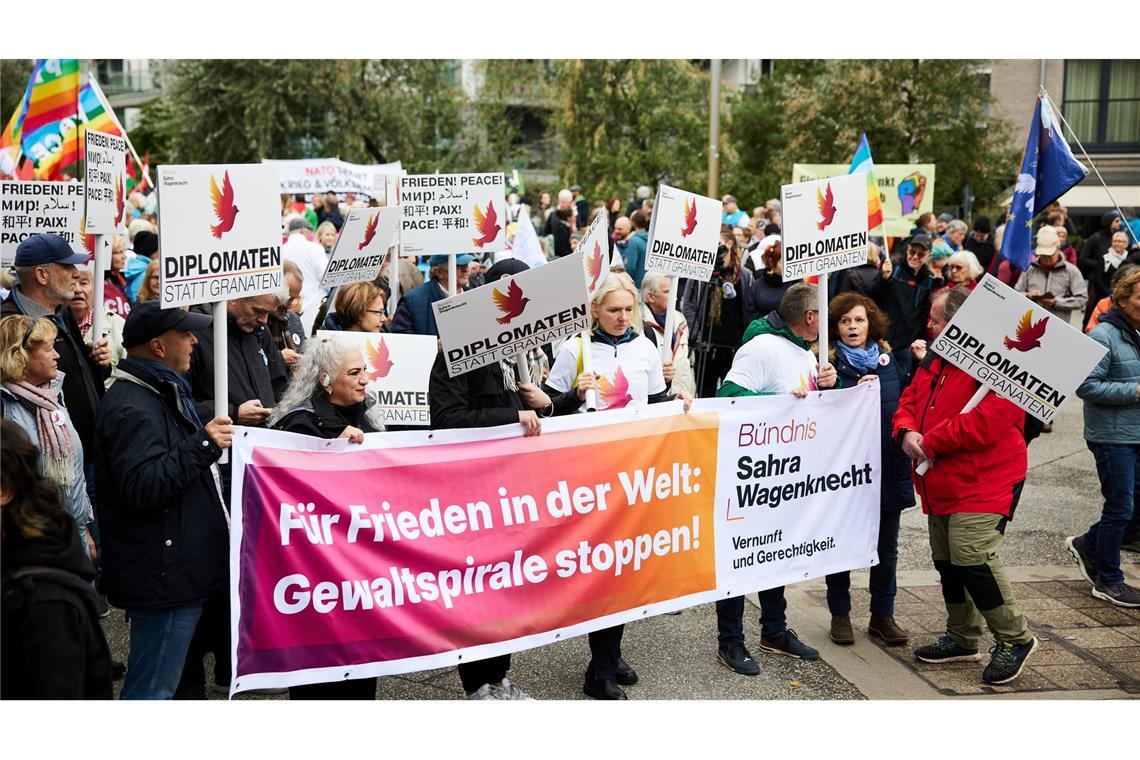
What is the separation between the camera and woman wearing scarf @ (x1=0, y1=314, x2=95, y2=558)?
4.76 meters

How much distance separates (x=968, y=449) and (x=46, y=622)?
422cm

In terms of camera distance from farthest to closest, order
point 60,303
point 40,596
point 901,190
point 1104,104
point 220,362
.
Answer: point 1104,104 < point 901,190 < point 60,303 < point 220,362 < point 40,596

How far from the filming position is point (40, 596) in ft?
10.1

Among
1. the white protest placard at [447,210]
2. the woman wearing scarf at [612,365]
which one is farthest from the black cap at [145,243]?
Result: the woman wearing scarf at [612,365]

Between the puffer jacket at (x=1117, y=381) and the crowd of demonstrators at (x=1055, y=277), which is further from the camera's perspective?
the crowd of demonstrators at (x=1055, y=277)

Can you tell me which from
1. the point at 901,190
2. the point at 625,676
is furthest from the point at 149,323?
the point at 901,190

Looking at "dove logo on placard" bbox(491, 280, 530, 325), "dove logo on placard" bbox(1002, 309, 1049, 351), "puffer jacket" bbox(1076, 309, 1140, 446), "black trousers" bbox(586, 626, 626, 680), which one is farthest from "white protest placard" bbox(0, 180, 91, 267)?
"puffer jacket" bbox(1076, 309, 1140, 446)

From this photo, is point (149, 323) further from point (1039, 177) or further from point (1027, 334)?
point (1039, 177)

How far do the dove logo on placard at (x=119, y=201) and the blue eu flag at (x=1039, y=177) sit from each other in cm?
570

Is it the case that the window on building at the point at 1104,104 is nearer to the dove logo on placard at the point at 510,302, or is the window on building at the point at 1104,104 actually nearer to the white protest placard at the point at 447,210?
the white protest placard at the point at 447,210

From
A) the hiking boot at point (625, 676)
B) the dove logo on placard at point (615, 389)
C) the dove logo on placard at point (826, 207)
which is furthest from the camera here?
the dove logo on placard at point (826, 207)

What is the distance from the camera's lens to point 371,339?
23.6ft

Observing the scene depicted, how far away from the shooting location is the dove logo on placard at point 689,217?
7.94 meters

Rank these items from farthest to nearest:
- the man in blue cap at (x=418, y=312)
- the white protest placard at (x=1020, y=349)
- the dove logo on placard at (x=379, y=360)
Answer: the man in blue cap at (x=418, y=312) → the dove logo on placard at (x=379, y=360) → the white protest placard at (x=1020, y=349)
